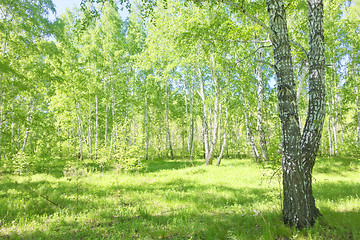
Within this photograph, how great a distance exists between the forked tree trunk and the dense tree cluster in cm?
2

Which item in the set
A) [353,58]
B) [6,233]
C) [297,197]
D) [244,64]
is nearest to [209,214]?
[297,197]

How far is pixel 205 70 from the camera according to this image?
676 inches

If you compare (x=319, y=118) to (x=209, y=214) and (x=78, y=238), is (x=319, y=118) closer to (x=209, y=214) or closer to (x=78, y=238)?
(x=209, y=214)

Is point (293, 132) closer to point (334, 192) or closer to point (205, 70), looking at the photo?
point (334, 192)

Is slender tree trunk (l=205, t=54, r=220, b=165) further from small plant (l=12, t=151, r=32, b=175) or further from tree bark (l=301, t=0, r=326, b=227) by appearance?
small plant (l=12, t=151, r=32, b=175)

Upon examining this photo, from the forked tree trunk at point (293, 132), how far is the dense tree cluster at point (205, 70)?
0.06 ft

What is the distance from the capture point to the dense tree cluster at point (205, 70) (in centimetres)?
395

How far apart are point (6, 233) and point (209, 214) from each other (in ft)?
14.2

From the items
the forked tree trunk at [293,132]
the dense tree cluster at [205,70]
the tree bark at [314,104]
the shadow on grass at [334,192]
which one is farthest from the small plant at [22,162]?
the shadow on grass at [334,192]

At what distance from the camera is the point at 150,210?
5.28 metres

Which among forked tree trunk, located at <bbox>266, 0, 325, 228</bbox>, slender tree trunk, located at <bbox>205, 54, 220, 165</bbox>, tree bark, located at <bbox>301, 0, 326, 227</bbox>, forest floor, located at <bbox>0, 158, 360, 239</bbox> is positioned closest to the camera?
forked tree trunk, located at <bbox>266, 0, 325, 228</bbox>

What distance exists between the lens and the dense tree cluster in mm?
3949

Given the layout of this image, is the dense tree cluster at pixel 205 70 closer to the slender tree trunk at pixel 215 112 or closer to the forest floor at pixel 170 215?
the slender tree trunk at pixel 215 112

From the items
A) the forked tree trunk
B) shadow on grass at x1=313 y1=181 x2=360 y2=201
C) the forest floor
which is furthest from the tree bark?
shadow on grass at x1=313 y1=181 x2=360 y2=201
